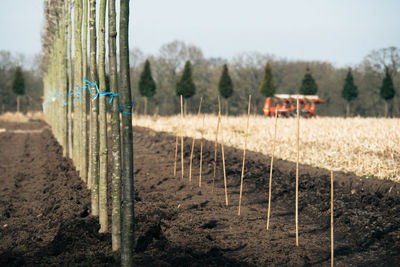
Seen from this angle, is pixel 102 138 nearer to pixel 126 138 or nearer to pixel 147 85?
pixel 126 138

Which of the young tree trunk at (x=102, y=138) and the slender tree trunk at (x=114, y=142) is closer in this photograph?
the slender tree trunk at (x=114, y=142)

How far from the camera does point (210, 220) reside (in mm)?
6605

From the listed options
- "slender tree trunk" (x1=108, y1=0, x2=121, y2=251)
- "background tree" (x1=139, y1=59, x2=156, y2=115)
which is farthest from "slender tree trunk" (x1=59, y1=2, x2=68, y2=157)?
"background tree" (x1=139, y1=59, x2=156, y2=115)

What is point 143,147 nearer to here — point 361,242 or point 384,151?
point 384,151

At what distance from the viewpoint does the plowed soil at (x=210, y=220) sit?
5.01 meters

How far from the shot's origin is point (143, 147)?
15.3 m

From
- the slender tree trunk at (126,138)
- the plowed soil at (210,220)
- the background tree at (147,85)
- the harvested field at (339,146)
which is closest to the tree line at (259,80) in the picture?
the background tree at (147,85)

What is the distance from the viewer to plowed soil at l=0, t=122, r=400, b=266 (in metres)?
5.01

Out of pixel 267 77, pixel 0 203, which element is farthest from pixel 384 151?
pixel 267 77

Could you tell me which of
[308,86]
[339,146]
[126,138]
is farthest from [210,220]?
[308,86]

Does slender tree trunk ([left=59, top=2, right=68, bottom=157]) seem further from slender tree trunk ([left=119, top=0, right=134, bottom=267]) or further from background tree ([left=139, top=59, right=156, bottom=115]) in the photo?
background tree ([left=139, top=59, right=156, bottom=115])

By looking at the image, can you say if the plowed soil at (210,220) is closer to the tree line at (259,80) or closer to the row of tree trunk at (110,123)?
the row of tree trunk at (110,123)

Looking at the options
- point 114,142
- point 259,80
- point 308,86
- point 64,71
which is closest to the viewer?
point 114,142

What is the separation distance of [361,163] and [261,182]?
252cm
